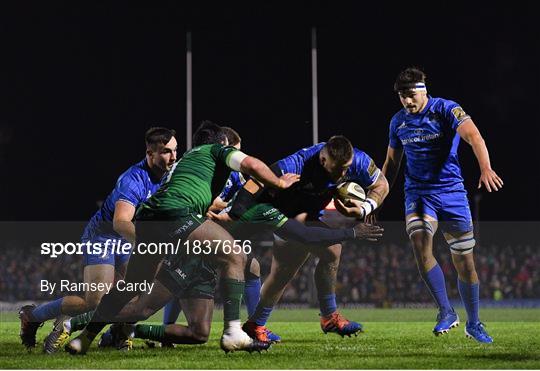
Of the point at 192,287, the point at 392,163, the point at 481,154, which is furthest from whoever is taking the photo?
the point at 392,163

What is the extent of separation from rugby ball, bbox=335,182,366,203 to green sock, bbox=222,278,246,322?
1948mm

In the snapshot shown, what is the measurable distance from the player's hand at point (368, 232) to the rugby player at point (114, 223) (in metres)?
2.08

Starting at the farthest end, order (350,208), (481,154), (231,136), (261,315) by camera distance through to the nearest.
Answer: (231,136), (261,315), (481,154), (350,208)

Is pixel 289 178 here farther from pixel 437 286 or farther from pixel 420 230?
pixel 437 286

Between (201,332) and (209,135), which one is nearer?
(201,332)

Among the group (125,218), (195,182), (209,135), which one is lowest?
(125,218)

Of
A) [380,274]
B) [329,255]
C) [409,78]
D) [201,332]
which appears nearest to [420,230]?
[329,255]

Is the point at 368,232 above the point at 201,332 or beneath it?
above

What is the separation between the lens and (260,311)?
34.9 ft

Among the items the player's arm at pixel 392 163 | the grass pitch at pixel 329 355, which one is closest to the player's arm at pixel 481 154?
the player's arm at pixel 392 163

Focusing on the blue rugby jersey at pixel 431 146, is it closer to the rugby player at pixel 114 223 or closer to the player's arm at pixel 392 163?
the player's arm at pixel 392 163

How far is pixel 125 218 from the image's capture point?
976 cm

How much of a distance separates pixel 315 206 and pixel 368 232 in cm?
177

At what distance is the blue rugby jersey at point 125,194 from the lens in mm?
9859
